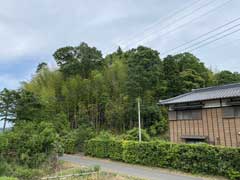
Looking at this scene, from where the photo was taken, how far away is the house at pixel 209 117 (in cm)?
1091

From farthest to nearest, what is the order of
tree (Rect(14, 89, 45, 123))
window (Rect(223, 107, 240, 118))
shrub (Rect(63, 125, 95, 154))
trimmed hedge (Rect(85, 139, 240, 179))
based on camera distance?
1. shrub (Rect(63, 125, 95, 154))
2. tree (Rect(14, 89, 45, 123))
3. window (Rect(223, 107, 240, 118))
4. trimmed hedge (Rect(85, 139, 240, 179))

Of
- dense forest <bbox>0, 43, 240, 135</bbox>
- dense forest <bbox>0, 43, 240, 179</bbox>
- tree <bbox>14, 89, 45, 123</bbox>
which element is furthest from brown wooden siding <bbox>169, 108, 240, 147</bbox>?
tree <bbox>14, 89, 45, 123</bbox>

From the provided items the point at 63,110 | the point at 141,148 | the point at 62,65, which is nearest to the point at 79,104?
the point at 63,110

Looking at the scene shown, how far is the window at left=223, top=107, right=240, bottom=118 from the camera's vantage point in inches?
425

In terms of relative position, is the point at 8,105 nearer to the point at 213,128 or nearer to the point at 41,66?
the point at 41,66

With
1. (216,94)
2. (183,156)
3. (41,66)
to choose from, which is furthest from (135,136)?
(41,66)

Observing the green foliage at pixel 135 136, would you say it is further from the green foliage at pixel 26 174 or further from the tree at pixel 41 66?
the tree at pixel 41 66

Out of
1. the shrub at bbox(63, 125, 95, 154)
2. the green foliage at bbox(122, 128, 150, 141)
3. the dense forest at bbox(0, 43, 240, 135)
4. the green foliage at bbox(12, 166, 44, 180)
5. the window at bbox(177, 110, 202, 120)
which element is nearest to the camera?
the green foliage at bbox(12, 166, 44, 180)

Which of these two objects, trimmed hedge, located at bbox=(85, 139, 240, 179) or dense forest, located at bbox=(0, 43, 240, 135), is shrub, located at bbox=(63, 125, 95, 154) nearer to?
dense forest, located at bbox=(0, 43, 240, 135)

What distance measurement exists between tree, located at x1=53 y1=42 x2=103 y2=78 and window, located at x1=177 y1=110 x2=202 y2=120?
9.54m

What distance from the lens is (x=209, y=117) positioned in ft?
38.8

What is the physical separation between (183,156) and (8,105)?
386 inches

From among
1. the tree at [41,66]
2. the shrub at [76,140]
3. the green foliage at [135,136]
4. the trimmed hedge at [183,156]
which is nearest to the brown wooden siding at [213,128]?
the green foliage at [135,136]

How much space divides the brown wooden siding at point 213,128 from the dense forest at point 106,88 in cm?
274
